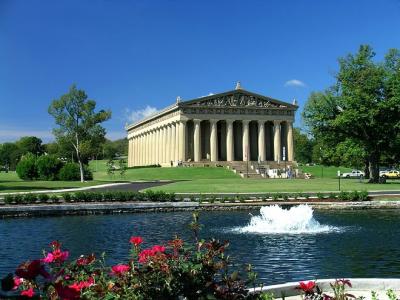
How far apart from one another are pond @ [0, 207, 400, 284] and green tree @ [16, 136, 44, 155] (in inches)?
6311

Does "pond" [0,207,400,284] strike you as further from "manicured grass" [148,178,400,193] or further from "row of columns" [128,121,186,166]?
"row of columns" [128,121,186,166]

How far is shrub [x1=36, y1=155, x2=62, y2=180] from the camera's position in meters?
75.6

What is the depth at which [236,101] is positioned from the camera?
111 metres

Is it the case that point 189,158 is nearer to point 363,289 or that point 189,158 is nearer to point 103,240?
point 103,240

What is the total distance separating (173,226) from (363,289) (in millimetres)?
16670

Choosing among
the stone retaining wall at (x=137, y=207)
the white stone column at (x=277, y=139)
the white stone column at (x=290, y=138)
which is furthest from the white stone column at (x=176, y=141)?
the stone retaining wall at (x=137, y=207)

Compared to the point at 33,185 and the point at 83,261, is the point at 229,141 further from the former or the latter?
the point at 83,261

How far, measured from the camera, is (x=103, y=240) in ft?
69.8

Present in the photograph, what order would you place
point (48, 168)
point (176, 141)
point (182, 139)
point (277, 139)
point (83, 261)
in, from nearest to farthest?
1. point (83, 261)
2. point (48, 168)
3. point (182, 139)
4. point (176, 141)
5. point (277, 139)

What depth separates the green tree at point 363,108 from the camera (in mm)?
61750

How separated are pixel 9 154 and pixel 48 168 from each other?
121 meters

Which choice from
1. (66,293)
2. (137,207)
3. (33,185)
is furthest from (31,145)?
(66,293)

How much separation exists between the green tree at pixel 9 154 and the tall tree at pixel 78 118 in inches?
4365

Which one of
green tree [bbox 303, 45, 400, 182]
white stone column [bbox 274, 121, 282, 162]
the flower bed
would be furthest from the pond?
white stone column [bbox 274, 121, 282, 162]
